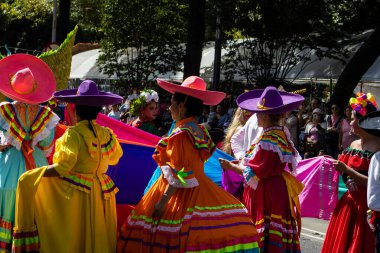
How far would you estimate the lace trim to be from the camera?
Result: 16.6ft

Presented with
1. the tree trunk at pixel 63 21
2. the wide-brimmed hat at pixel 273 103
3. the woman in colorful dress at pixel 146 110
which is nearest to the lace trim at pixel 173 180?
the wide-brimmed hat at pixel 273 103

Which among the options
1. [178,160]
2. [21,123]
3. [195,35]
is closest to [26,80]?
[21,123]

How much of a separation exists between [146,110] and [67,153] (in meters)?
3.61

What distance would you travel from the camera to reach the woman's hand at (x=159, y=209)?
199 inches

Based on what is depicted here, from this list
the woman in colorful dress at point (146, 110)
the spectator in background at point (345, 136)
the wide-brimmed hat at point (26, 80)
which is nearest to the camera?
the wide-brimmed hat at point (26, 80)

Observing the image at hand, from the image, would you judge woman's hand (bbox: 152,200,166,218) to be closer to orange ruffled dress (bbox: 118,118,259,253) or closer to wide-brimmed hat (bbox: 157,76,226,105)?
orange ruffled dress (bbox: 118,118,259,253)

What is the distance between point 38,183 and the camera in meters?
4.91

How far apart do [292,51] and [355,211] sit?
11.8 m

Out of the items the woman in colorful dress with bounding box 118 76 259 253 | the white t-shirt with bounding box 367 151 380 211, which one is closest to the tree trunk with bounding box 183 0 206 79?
the woman in colorful dress with bounding box 118 76 259 253

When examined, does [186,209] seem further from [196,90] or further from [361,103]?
[361,103]

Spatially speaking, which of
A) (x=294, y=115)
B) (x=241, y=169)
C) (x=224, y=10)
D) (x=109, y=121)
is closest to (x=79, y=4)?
(x=224, y=10)

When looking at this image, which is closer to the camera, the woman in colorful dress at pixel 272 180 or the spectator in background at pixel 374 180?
the spectator in background at pixel 374 180

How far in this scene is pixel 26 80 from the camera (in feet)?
19.5

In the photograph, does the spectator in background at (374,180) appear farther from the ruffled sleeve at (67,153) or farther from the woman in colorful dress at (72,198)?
the ruffled sleeve at (67,153)
